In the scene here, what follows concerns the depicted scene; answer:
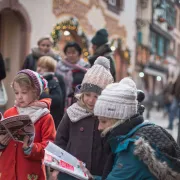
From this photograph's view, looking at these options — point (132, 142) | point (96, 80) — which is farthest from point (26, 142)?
point (132, 142)

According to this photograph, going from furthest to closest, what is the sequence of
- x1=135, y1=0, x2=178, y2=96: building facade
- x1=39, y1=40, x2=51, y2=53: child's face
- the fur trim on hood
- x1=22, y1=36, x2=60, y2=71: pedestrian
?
x1=135, y1=0, x2=178, y2=96: building facade → x1=39, y1=40, x2=51, y2=53: child's face → x1=22, y1=36, x2=60, y2=71: pedestrian → the fur trim on hood

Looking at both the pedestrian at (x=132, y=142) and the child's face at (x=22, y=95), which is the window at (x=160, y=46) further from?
the pedestrian at (x=132, y=142)

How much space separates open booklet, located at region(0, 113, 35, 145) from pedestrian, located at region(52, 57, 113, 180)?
0.26 metres

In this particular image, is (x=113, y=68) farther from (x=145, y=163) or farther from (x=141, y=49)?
(x=141, y=49)

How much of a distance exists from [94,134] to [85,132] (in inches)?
2.7

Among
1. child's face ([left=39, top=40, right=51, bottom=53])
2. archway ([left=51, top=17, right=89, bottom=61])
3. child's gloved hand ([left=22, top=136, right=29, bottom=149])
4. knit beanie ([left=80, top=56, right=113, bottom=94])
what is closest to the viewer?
child's gloved hand ([left=22, top=136, right=29, bottom=149])

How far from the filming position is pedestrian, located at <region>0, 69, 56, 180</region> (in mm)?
3525

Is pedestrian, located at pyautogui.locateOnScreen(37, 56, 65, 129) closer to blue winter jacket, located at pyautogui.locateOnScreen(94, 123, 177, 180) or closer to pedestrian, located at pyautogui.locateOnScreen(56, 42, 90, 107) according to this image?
pedestrian, located at pyautogui.locateOnScreen(56, 42, 90, 107)

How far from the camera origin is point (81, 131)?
11.3ft

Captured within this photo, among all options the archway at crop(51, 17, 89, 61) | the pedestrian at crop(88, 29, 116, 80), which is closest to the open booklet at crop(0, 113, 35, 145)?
the pedestrian at crop(88, 29, 116, 80)

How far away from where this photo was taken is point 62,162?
9.79ft

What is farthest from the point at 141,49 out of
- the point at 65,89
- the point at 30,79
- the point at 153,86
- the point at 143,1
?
the point at 30,79

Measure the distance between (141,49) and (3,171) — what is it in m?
22.2

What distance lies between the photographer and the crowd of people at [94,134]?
2525 millimetres
